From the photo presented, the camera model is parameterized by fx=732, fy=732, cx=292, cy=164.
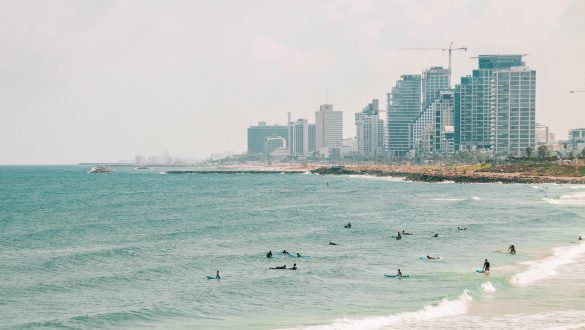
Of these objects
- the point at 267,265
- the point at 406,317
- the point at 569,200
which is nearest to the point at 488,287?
the point at 406,317

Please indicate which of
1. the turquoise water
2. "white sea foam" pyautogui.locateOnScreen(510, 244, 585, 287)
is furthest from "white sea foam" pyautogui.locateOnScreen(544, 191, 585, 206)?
"white sea foam" pyautogui.locateOnScreen(510, 244, 585, 287)

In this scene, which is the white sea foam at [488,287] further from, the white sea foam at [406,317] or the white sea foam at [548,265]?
the white sea foam at [406,317]

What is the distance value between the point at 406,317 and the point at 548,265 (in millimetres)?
20886

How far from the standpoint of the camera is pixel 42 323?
41.5m

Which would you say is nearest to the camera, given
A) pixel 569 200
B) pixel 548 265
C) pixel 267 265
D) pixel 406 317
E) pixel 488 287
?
pixel 406 317

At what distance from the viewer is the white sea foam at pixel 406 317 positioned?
39.9 metres

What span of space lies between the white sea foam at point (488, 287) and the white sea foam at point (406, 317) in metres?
3.94

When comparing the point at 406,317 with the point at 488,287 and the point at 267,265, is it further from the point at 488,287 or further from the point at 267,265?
the point at 267,265

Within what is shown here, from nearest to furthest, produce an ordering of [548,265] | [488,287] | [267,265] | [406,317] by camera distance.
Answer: [406,317] < [488,287] < [548,265] < [267,265]

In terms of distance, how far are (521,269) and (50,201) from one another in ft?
358

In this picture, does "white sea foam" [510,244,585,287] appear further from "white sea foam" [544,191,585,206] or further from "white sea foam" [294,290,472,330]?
"white sea foam" [544,191,585,206]

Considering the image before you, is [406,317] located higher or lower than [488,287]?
lower

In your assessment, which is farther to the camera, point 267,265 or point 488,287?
point 267,265

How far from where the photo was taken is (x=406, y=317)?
4169 centimetres
